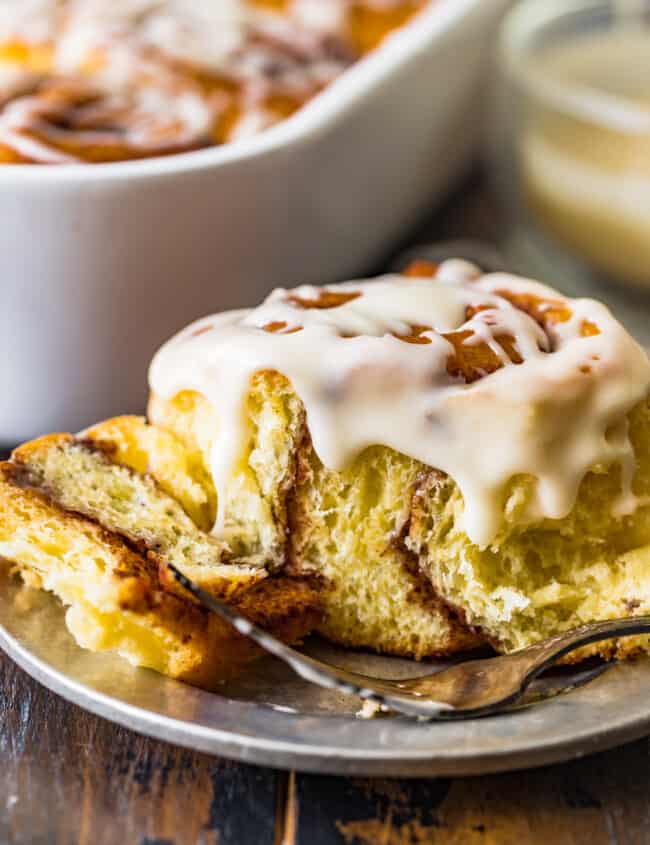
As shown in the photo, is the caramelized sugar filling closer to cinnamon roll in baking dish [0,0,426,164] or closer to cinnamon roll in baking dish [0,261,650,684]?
cinnamon roll in baking dish [0,261,650,684]

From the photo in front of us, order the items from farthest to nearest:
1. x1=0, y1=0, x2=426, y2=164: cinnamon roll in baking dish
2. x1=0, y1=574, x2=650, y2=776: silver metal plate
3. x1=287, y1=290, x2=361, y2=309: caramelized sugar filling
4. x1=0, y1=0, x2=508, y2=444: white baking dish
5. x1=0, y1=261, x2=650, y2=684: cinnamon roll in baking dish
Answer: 1. x1=0, y1=0, x2=426, y2=164: cinnamon roll in baking dish
2. x1=0, y1=0, x2=508, y2=444: white baking dish
3. x1=287, y1=290, x2=361, y2=309: caramelized sugar filling
4. x1=0, y1=261, x2=650, y2=684: cinnamon roll in baking dish
5. x1=0, y1=574, x2=650, y2=776: silver metal plate

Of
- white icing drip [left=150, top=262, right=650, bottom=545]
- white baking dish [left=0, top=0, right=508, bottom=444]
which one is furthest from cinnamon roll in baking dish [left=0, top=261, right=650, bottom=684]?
white baking dish [left=0, top=0, right=508, bottom=444]

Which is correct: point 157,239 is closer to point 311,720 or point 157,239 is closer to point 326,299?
point 326,299

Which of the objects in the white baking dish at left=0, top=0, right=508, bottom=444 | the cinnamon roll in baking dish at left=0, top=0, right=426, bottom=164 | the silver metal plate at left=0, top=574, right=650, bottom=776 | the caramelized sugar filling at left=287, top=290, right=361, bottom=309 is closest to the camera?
the silver metal plate at left=0, top=574, right=650, bottom=776

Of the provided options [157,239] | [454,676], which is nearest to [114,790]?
[454,676]

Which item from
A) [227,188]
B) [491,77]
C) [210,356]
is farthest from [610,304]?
[210,356]

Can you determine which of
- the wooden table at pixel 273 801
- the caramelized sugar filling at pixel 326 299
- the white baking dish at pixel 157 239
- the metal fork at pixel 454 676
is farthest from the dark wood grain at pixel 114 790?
the white baking dish at pixel 157 239

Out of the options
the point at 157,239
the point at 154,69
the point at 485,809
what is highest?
the point at 154,69
